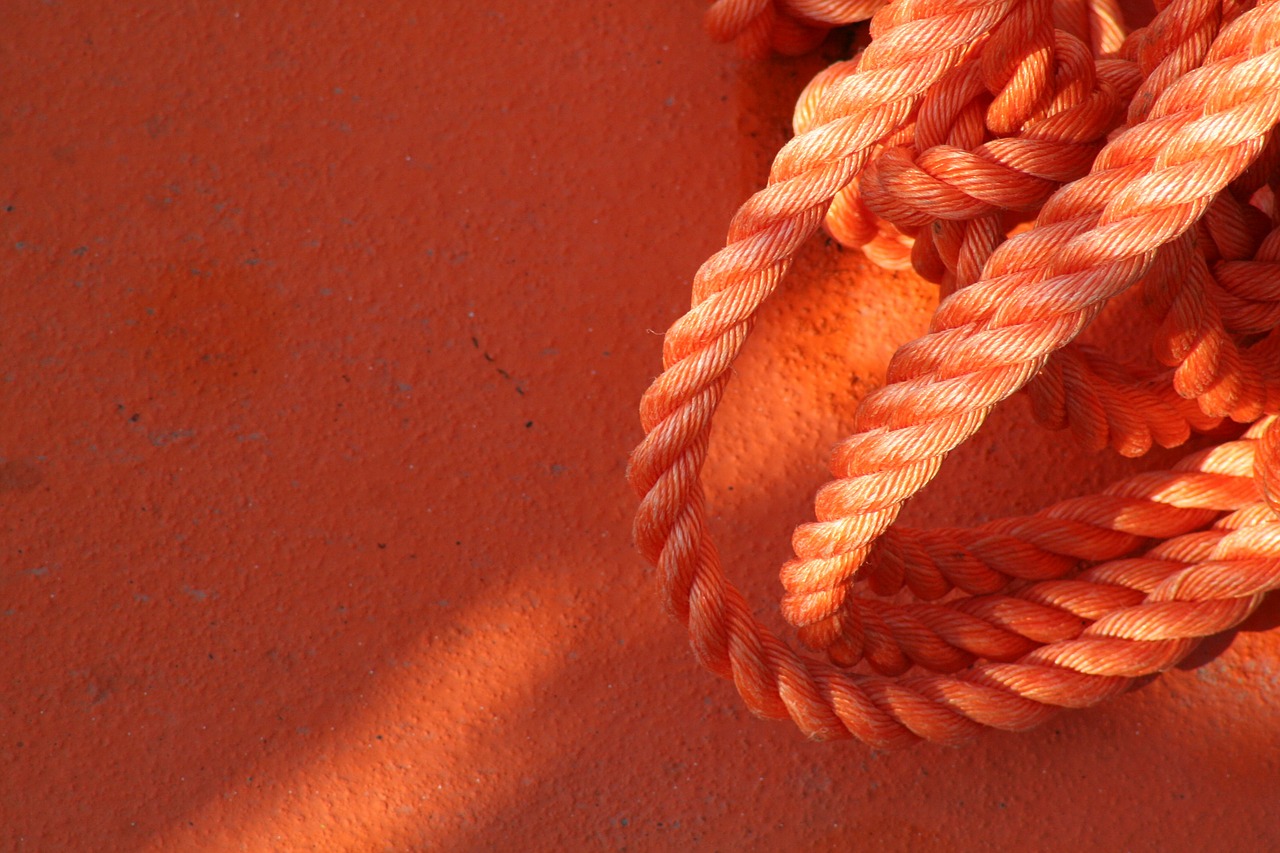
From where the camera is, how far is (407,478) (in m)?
0.88

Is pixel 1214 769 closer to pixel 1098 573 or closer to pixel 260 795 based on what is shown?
pixel 1098 573

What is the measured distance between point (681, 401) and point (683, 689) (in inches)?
11.8

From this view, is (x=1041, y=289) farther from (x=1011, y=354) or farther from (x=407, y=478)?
(x=407, y=478)

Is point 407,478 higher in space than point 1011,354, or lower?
lower

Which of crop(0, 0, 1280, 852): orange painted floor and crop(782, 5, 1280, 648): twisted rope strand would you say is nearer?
crop(782, 5, 1280, 648): twisted rope strand

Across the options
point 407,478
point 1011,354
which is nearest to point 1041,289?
point 1011,354

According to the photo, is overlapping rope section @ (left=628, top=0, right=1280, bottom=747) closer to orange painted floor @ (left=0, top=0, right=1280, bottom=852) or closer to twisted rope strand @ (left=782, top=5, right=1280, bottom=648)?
twisted rope strand @ (left=782, top=5, right=1280, bottom=648)

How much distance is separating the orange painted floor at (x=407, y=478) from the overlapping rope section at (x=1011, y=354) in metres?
0.11

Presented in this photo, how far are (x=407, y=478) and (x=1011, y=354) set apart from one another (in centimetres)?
48

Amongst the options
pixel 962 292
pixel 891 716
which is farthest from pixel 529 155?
pixel 891 716

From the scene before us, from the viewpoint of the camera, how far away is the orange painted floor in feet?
2.81

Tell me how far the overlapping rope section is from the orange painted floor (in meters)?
0.11

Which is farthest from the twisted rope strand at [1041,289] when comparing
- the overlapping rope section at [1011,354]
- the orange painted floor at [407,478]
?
the orange painted floor at [407,478]

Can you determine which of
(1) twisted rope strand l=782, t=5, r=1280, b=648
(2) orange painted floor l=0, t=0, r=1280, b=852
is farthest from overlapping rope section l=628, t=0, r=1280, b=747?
(2) orange painted floor l=0, t=0, r=1280, b=852
